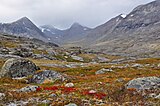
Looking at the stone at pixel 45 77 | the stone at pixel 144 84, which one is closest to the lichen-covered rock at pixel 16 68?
the stone at pixel 45 77

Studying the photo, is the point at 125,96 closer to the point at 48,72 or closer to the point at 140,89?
the point at 140,89

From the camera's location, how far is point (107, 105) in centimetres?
2319

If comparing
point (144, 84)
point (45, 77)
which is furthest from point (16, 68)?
point (144, 84)

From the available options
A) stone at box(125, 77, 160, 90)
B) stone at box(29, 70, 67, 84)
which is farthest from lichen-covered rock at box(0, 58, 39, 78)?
stone at box(125, 77, 160, 90)

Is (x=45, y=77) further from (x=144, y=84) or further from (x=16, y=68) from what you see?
(x=144, y=84)

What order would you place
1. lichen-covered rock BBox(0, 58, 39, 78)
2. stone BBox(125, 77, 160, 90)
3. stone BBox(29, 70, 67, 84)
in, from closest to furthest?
stone BBox(125, 77, 160, 90) < stone BBox(29, 70, 67, 84) < lichen-covered rock BBox(0, 58, 39, 78)

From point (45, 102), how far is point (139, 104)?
7.80 m

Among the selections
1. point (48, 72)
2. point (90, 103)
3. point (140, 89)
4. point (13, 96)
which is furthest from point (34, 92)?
point (48, 72)

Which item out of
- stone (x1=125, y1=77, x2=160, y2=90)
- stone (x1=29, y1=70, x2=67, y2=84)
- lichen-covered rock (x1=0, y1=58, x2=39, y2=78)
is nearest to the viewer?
stone (x1=125, y1=77, x2=160, y2=90)

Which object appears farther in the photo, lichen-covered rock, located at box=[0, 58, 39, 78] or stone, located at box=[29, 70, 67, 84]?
lichen-covered rock, located at box=[0, 58, 39, 78]

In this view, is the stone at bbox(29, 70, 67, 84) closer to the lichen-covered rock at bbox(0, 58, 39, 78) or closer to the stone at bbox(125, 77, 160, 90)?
the lichen-covered rock at bbox(0, 58, 39, 78)

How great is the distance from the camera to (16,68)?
54.8 meters

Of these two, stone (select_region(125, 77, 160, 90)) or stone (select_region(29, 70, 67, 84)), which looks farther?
stone (select_region(29, 70, 67, 84))

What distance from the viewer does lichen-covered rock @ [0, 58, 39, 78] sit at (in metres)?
53.7
